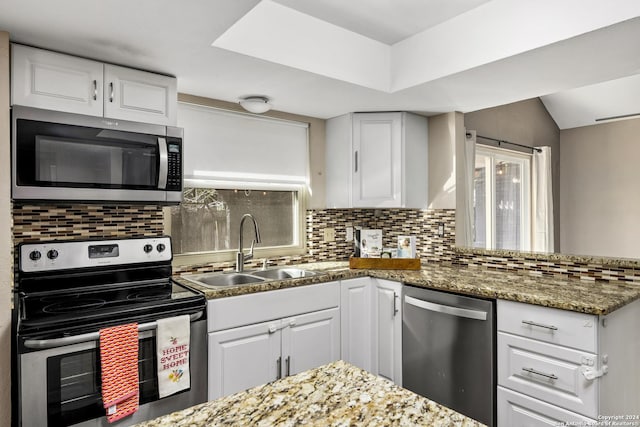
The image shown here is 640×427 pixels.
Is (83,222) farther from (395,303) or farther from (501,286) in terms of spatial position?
(501,286)

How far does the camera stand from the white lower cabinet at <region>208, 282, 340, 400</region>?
2.11 m

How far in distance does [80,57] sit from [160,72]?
0.38 m

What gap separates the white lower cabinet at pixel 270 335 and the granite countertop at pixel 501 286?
56 millimetres

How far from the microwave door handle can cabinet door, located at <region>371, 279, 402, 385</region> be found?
1.48 metres

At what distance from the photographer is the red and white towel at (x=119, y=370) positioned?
1.65 meters

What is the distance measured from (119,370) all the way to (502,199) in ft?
12.1

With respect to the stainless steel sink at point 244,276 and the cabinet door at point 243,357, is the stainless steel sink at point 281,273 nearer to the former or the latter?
the stainless steel sink at point 244,276

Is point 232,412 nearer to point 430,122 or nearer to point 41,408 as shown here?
point 41,408

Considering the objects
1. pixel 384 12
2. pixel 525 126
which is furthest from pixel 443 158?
pixel 525 126

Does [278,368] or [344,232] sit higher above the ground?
[344,232]

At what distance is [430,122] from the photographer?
3.24 m

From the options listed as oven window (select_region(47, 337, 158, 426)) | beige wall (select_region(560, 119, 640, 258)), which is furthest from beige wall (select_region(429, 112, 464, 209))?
oven window (select_region(47, 337, 158, 426))

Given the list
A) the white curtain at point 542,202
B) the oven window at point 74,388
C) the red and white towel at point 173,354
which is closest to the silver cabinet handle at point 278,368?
the red and white towel at point 173,354

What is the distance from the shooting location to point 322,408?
2.69 feet
